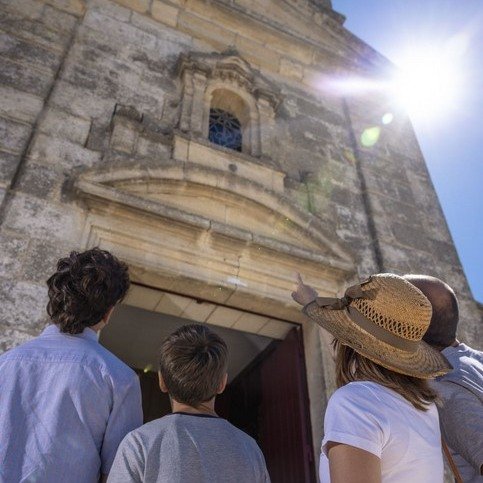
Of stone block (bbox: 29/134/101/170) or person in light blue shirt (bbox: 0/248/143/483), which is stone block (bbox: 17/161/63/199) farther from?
person in light blue shirt (bbox: 0/248/143/483)

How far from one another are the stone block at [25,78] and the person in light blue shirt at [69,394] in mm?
2780

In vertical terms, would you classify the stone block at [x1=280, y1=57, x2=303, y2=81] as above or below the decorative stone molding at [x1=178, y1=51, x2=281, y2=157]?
above

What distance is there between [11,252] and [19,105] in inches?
54.8

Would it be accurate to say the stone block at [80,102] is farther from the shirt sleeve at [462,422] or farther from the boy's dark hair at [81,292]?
the shirt sleeve at [462,422]

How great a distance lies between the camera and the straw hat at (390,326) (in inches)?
54.0

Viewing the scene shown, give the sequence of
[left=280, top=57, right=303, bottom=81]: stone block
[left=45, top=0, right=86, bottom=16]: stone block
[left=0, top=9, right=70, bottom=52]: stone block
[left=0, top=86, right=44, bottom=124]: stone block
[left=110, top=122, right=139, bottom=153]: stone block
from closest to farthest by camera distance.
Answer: [left=0, top=86, right=44, bottom=124]: stone block, [left=110, top=122, right=139, bottom=153]: stone block, [left=0, top=9, right=70, bottom=52]: stone block, [left=45, top=0, right=86, bottom=16]: stone block, [left=280, top=57, right=303, bottom=81]: stone block

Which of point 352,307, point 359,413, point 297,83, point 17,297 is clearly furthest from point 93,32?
point 359,413

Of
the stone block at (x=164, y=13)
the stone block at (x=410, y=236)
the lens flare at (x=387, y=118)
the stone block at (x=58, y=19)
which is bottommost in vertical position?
the stone block at (x=58, y=19)

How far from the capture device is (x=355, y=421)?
1186mm

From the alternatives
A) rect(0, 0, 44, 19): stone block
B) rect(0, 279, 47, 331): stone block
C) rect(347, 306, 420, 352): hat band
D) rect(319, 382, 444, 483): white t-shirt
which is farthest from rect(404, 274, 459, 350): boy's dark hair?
rect(0, 0, 44, 19): stone block

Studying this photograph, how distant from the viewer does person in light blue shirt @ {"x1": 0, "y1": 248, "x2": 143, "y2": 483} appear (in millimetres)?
1324

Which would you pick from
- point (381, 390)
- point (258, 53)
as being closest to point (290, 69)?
point (258, 53)

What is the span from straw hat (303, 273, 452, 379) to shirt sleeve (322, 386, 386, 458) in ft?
0.48

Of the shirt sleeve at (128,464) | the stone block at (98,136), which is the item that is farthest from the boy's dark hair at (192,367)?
the stone block at (98,136)
